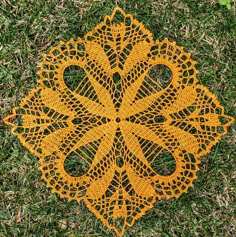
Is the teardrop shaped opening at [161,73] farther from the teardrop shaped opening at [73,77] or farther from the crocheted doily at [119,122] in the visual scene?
the teardrop shaped opening at [73,77]

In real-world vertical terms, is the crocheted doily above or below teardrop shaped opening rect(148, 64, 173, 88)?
below

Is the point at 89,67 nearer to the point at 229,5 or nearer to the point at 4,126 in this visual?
the point at 4,126

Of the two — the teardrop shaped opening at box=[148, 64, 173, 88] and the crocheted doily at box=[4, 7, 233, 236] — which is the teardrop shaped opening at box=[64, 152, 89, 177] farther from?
the teardrop shaped opening at box=[148, 64, 173, 88]

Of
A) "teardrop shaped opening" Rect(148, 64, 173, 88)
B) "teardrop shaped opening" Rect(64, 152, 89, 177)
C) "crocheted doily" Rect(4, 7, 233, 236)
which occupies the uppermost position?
"teardrop shaped opening" Rect(148, 64, 173, 88)

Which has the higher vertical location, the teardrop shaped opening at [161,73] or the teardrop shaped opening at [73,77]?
the teardrop shaped opening at [161,73]

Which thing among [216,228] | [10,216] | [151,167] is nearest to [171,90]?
[151,167]

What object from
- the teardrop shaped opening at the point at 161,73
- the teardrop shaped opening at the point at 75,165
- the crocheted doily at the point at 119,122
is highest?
the teardrop shaped opening at the point at 161,73

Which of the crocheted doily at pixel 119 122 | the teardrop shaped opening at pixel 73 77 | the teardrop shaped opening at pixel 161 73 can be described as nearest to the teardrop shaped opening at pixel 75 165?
the crocheted doily at pixel 119 122

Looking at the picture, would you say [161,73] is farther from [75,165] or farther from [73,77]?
[75,165]

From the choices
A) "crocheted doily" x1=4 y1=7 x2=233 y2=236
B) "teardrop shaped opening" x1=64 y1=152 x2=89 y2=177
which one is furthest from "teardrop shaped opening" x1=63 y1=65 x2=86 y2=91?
"teardrop shaped opening" x1=64 y1=152 x2=89 y2=177
